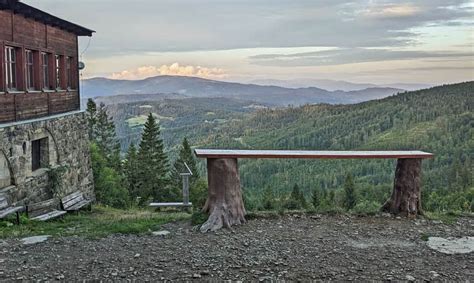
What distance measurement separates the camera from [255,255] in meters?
5.48

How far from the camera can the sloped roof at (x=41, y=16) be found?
11766 millimetres

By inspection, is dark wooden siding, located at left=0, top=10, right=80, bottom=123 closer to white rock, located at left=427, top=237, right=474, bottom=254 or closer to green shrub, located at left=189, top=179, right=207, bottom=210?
white rock, located at left=427, top=237, right=474, bottom=254

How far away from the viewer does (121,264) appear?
516 centimetres

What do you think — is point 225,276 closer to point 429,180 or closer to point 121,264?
point 121,264

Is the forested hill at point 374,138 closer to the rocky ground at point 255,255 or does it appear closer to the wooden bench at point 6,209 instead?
the wooden bench at point 6,209

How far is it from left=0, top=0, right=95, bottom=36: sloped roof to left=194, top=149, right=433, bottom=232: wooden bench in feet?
24.9

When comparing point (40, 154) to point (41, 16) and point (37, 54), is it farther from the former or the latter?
point (41, 16)

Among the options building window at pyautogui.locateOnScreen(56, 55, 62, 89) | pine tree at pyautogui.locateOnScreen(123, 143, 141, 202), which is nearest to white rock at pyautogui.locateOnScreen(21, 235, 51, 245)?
building window at pyautogui.locateOnScreen(56, 55, 62, 89)

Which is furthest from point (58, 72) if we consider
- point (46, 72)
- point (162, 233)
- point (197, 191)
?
point (197, 191)

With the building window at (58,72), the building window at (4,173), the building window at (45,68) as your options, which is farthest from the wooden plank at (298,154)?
the building window at (58,72)

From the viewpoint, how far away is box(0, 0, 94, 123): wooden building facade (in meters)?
12.1

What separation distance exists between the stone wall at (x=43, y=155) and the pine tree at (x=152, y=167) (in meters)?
20.7

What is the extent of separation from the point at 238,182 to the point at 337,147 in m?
94.9

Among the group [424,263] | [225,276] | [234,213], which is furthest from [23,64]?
[424,263]
